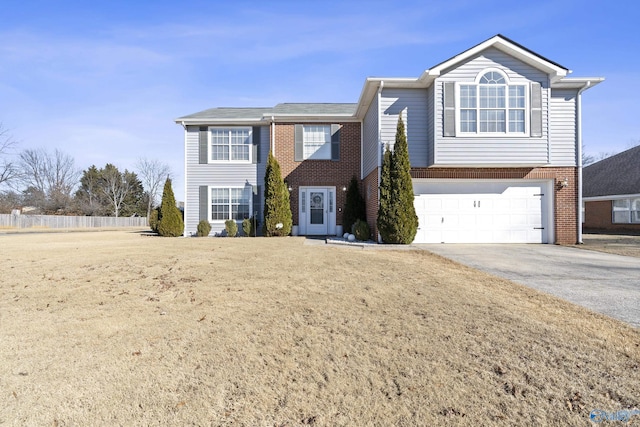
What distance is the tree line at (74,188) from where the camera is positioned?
1580 inches

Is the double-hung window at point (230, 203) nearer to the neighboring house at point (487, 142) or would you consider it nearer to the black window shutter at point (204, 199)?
the black window shutter at point (204, 199)

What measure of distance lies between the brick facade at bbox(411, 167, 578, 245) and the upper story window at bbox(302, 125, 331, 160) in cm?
474

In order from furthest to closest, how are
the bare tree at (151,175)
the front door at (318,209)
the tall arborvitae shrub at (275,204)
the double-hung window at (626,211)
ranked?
the bare tree at (151,175)
the double-hung window at (626,211)
the front door at (318,209)
the tall arborvitae shrub at (275,204)

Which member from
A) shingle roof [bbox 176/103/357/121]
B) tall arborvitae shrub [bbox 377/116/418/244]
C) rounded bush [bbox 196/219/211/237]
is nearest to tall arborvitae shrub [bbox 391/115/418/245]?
tall arborvitae shrub [bbox 377/116/418/244]

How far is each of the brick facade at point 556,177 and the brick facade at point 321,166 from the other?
3.98 metres

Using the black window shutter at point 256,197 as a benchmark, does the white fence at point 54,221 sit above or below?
below

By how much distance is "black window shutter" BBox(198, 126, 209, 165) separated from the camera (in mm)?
15141

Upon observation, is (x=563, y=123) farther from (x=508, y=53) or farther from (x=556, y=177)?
(x=508, y=53)

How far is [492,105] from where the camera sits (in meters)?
10.6

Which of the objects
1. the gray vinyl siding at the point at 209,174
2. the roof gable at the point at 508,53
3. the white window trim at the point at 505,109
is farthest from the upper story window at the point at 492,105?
the gray vinyl siding at the point at 209,174

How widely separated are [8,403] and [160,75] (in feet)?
42.1

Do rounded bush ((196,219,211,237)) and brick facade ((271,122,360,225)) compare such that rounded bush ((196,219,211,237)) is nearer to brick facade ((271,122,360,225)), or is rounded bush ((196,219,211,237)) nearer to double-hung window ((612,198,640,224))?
brick facade ((271,122,360,225))

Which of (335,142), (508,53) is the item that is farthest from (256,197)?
(508,53)

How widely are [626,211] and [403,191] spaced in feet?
58.4
